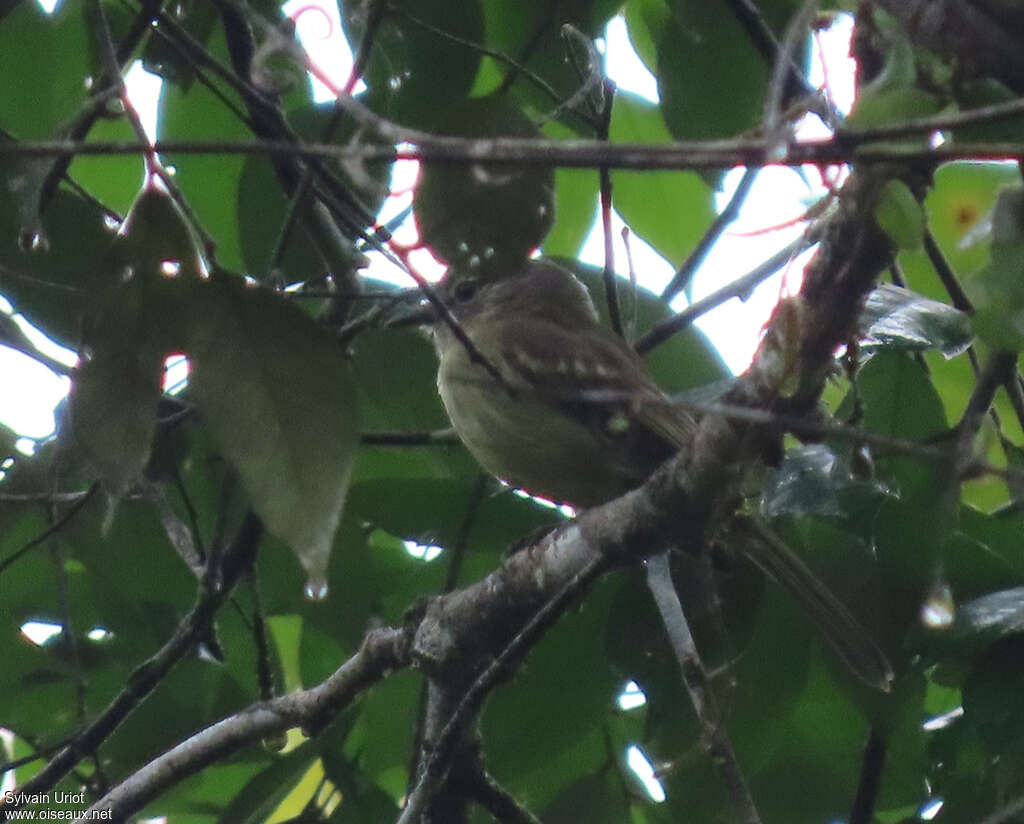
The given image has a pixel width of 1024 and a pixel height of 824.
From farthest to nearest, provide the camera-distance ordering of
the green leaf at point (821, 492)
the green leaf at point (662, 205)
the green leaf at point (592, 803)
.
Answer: the green leaf at point (662, 205), the green leaf at point (592, 803), the green leaf at point (821, 492)

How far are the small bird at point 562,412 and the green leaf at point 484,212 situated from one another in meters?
0.62

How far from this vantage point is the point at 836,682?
8.47 ft

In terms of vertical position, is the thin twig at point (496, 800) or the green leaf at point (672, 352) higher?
the green leaf at point (672, 352)

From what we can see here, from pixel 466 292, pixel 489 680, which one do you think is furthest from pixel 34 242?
pixel 466 292

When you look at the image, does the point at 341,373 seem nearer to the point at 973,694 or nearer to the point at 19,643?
the point at 973,694

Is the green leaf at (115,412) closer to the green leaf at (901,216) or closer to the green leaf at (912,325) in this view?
the green leaf at (901,216)

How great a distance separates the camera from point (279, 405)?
5.72 feet

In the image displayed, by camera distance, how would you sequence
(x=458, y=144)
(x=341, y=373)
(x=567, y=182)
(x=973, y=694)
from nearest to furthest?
(x=458, y=144), (x=341, y=373), (x=973, y=694), (x=567, y=182)

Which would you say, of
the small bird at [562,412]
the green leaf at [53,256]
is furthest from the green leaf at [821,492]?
the green leaf at [53,256]

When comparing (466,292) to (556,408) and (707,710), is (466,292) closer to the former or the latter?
(556,408)

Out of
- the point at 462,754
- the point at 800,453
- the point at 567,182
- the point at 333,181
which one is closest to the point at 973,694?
the point at 800,453

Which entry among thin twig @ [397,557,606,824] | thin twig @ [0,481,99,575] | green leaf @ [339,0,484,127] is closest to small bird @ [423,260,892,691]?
green leaf @ [339,0,484,127]

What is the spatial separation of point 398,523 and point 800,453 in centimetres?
82

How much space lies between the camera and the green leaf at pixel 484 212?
2.02 m
